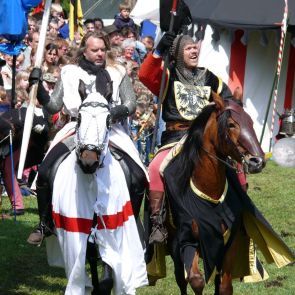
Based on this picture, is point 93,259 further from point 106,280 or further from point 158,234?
point 158,234

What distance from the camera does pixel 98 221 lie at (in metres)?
6.82

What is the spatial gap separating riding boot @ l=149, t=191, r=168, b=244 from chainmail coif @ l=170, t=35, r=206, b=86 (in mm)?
1052

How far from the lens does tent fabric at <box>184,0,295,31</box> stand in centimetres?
1561

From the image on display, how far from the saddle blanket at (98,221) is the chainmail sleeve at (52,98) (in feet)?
2.15

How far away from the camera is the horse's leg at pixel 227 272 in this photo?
7.07 metres

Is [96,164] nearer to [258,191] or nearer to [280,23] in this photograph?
[258,191]

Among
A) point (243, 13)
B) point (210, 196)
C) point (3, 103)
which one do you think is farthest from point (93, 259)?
point (243, 13)

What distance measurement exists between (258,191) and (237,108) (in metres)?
6.19

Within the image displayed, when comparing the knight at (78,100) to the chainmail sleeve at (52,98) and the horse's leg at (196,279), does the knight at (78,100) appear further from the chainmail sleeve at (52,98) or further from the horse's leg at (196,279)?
the horse's leg at (196,279)

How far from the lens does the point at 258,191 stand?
42.1 feet

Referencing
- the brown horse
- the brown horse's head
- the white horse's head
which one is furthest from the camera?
the brown horse

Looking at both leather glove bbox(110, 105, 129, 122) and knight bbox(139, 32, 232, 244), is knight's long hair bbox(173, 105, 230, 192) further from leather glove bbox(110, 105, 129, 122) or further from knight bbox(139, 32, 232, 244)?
leather glove bbox(110, 105, 129, 122)

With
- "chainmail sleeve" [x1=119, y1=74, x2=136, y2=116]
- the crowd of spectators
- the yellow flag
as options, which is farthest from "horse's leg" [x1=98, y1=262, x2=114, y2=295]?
the yellow flag

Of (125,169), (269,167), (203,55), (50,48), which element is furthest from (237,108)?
(203,55)
